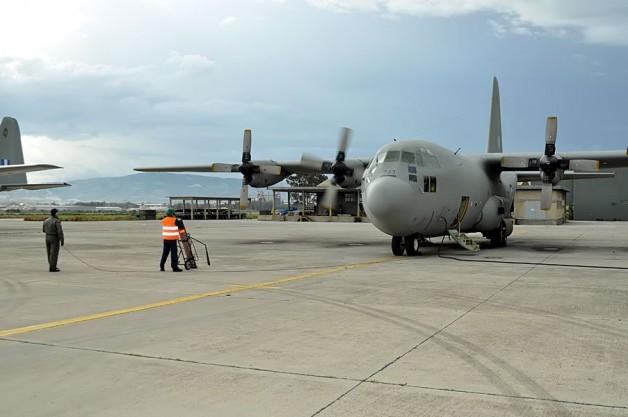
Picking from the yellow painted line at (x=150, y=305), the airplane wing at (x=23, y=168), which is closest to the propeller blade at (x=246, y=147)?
the airplane wing at (x=23, y=168)

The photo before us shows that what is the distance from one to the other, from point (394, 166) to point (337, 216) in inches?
1826

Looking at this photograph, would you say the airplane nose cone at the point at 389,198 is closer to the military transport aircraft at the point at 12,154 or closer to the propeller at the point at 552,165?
the propeller at the point at 552,165

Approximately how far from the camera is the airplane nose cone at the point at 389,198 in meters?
17.3

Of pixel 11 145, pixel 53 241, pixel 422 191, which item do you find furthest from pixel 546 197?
pixel 11 145

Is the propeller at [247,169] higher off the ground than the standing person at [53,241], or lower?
higher

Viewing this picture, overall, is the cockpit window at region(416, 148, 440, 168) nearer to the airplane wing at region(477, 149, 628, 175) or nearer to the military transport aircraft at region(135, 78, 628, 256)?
the military transport aircraft at region(135, 78, 628, 256)

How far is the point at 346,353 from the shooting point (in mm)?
6328

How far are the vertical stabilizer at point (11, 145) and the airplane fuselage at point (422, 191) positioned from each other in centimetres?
3350

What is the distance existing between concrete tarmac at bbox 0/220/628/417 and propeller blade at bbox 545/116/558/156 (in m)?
9.98

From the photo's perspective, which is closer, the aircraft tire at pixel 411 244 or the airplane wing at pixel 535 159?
the aircraft tire at pixel 411 244

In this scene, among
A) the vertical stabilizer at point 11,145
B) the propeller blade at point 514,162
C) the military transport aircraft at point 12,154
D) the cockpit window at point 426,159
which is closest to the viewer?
the cockpit window at point 426,159

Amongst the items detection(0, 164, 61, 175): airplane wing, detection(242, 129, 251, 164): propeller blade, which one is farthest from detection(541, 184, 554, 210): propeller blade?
detection(0, 164, 61, 175): airplane wing

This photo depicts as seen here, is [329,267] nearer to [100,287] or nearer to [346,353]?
[100,287]

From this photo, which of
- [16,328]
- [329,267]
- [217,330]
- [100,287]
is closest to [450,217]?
[329,267]
